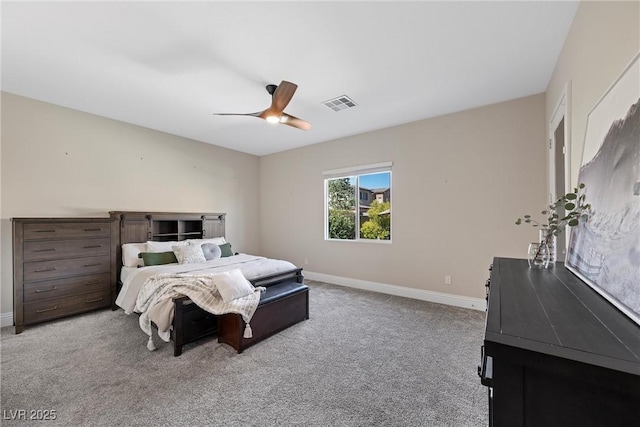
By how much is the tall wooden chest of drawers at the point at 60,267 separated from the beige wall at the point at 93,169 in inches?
14.6

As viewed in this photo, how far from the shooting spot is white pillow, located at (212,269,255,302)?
8.28 ft

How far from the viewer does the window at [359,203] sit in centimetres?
455

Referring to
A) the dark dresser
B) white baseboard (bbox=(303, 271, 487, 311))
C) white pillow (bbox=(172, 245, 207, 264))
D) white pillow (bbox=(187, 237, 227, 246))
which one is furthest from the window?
the dark dresser

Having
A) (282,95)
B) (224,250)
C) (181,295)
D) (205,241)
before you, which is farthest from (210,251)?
(282,95)

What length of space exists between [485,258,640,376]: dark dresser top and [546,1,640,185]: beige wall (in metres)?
0.99

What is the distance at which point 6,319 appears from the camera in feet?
10.3

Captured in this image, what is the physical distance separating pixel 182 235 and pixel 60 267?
1589 millimetres

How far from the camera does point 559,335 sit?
2.49 ft

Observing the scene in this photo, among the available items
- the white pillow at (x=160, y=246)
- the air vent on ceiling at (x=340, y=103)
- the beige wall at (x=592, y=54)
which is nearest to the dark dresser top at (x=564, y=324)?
the beige wall at (x=592, y=54)

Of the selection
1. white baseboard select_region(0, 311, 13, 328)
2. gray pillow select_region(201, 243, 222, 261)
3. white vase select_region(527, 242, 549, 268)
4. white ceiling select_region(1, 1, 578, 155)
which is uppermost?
white ceiling select_region(1, 1, 578, 155)

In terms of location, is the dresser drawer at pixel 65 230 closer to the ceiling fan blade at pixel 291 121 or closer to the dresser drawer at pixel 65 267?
the dresser drawer at pixel 65 267

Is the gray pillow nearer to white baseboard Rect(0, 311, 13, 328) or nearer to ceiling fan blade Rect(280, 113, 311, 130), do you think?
white baseboard Rect(0, 311, 13, 328)

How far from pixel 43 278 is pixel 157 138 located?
8.21 ft

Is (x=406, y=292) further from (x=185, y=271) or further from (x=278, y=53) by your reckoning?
(x=278, y=53)
